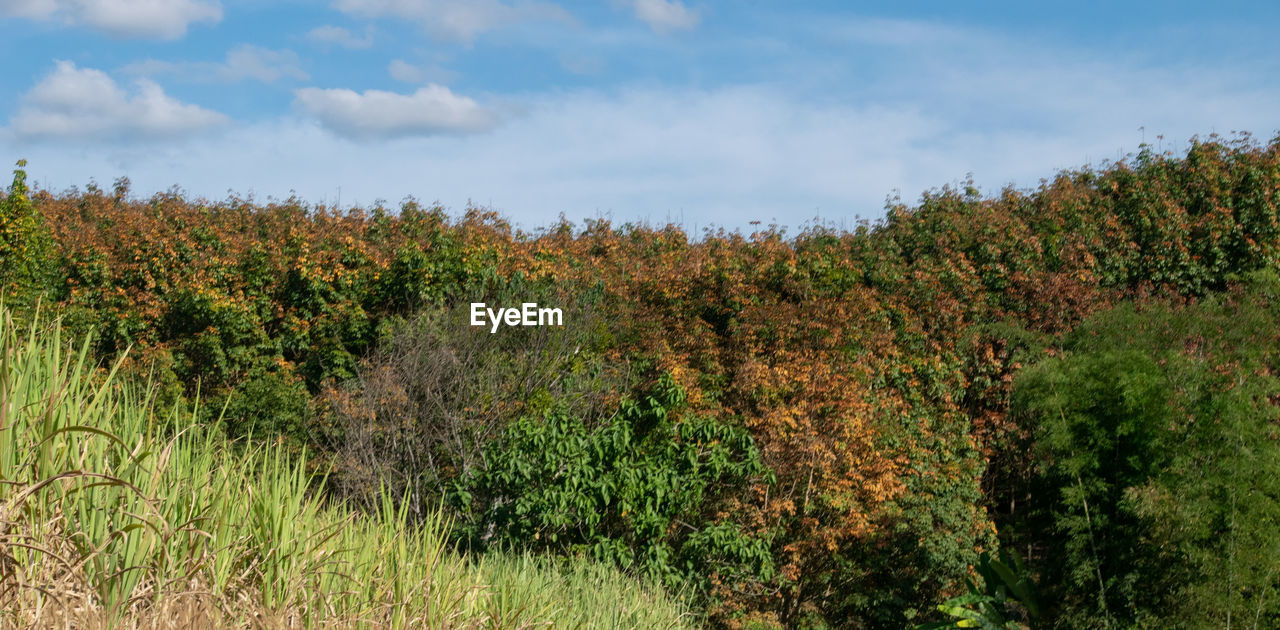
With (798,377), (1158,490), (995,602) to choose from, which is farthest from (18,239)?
(1158,490)

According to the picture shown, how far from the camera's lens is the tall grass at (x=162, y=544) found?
4.18 m

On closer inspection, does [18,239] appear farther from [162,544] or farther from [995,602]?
[995,602]

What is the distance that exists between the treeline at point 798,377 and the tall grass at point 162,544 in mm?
4763

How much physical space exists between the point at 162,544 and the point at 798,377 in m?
11.8

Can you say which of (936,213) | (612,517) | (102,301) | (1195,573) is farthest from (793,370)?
(102,301)

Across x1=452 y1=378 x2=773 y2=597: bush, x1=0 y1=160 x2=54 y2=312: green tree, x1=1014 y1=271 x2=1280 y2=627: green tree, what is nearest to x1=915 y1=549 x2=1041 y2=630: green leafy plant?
x1=1014 y1=271 x2=1280 y2=627: green tree

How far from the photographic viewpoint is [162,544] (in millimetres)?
4434

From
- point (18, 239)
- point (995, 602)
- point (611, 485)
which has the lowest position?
point (995, 602)

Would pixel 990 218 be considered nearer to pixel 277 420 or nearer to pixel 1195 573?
pixel 1195 573

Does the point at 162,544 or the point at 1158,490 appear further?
the point at 1158,490

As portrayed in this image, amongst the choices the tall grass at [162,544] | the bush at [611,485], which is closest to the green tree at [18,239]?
the bush at [611,485]

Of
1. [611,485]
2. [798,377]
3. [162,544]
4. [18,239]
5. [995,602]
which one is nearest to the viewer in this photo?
[162,544]

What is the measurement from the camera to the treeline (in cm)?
1091

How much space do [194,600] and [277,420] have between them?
1284 cm
